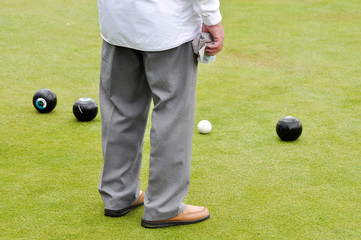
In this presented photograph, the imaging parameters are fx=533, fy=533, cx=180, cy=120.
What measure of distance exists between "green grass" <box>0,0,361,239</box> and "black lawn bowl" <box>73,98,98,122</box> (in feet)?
0.34

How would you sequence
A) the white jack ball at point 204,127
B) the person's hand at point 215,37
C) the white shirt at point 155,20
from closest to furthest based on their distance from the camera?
the white shirt at point 155,20, the person's hand at point 215,37, the white jack ball at point 204,127

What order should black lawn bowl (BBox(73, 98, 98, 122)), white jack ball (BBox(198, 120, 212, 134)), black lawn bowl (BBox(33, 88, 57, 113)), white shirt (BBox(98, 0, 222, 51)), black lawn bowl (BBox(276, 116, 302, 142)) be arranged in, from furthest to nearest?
black lawn bowl (BBox(33, 88, 57, 113))
black lawn bowl (BBox(73, 98, 98, 122))
white jack ball (BBox(198, 120, 212, 134))
black lawn bowl (BBox(276, 116, 302, 142))
white shirt (BBox(98, 0, 222, 51))

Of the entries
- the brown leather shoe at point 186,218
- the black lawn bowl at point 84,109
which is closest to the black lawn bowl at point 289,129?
the brown leather shoe at point 186,218

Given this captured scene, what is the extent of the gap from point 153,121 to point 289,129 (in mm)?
1866

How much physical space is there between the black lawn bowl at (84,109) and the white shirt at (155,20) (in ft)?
6.77

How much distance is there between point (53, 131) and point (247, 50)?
12.3 ft

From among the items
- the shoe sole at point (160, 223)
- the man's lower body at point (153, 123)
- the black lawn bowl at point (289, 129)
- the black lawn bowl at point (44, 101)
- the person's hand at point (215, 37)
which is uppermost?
the person's hand at point (215, 37)

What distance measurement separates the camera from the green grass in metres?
3.42

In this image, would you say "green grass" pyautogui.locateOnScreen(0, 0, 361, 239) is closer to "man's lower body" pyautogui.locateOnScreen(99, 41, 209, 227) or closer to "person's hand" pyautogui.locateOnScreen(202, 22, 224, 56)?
"man's lower body" pyautogui.locateOnScreen(99, 41, 209, 227)

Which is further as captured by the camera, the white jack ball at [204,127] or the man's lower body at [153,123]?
the white jack ball at [204,127]

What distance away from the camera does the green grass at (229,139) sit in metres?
3.42

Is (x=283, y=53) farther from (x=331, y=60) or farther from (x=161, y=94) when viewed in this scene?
(x=161, y=94)

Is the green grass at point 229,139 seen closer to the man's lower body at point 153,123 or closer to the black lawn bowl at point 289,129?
the black lawn bowl at point 289,129

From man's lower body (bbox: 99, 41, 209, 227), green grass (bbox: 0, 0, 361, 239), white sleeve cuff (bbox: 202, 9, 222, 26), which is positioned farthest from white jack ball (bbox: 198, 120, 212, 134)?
white sleeve cuff (bbox: 202, 9, 222, 26)
